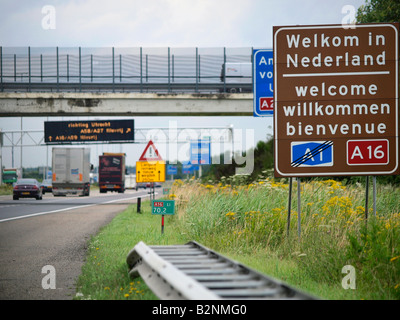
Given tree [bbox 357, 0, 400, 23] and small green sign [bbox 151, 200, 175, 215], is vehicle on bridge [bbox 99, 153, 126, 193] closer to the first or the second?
tree [bbox 357, 0, 400, 23]

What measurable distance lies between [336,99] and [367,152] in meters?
1.11

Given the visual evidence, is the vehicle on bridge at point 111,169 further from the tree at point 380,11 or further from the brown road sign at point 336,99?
the brown road sign at point 336,99

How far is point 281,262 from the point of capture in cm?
808

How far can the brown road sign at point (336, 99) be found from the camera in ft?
30.0

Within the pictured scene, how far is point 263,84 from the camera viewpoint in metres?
14.3

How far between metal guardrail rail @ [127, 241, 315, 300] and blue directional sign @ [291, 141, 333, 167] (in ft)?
11.9

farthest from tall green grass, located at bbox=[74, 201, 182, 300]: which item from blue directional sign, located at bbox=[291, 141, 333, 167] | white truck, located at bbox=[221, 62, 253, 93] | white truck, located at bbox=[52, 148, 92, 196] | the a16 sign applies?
white truck, located at bbox=[52, 148, 92, 196]

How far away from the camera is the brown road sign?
9.13 meters

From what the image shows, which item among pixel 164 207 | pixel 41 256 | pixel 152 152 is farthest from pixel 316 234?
pixel 152 152

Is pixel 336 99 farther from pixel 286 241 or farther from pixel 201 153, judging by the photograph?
pixel 201 153

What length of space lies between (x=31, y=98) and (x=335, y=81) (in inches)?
967

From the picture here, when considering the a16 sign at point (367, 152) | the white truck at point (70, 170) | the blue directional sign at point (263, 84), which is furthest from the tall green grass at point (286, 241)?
the white truck at point (70, 170)
